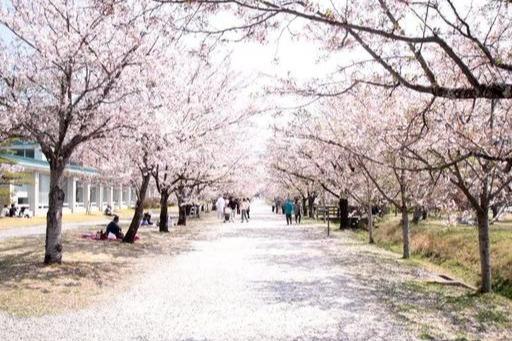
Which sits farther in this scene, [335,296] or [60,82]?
[60,82]

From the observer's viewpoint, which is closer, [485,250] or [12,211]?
[485,250]

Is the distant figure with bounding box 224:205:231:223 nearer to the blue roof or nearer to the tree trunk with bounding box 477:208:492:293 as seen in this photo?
the blue roof

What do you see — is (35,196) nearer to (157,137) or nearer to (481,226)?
(157,137)

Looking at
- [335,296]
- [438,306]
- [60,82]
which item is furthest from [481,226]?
[60,82]

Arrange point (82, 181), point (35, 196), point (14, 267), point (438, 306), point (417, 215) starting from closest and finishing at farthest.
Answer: point (438, 306) < point (14, 267) < point (417, 215) < point (35, 196) < point (82, 181)

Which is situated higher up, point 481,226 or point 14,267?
point 481,226

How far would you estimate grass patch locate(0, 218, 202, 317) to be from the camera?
956 centimetres

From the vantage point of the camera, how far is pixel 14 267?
42.1ft

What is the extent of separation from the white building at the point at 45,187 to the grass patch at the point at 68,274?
17.1 metres

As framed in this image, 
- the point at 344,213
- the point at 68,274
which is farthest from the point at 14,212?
the point at 68,274

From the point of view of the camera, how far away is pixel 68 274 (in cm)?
1223

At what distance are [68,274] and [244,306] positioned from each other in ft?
16.4

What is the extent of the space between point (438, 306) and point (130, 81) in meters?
8.45

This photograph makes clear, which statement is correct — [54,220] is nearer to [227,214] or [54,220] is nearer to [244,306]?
[244,306]
